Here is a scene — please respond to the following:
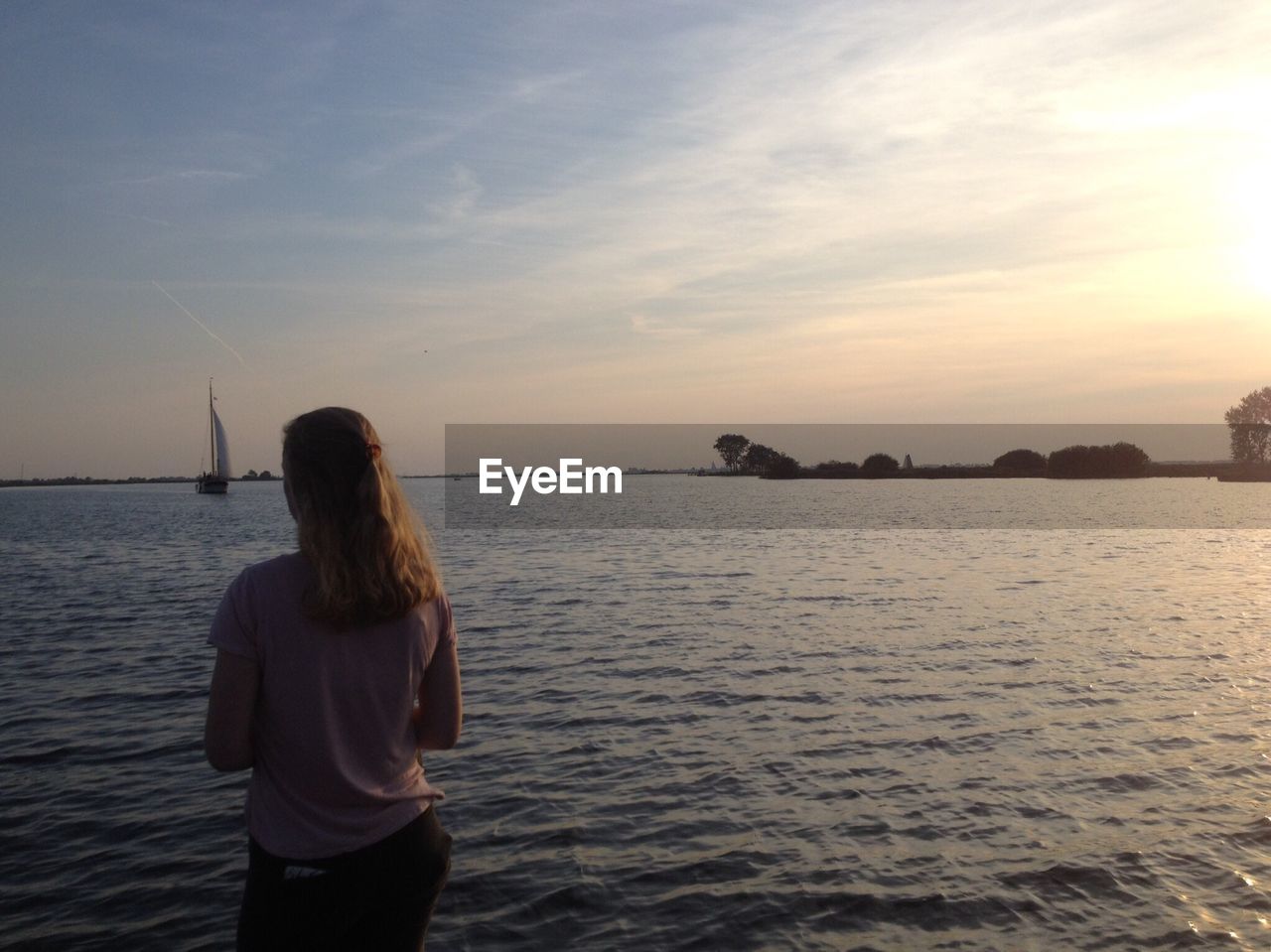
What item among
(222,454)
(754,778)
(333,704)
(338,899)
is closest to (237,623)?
(333,704)

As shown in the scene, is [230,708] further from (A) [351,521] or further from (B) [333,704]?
(A) [351,521]

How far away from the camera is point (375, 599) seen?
3355 millimetres

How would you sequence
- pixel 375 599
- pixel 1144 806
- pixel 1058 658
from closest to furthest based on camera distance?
pixel 375 599, pixel 1144 806, pixel 1058 658

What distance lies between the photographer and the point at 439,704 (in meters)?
3.79

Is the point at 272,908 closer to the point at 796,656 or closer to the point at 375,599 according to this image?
the point at 375,599

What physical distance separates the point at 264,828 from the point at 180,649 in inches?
803

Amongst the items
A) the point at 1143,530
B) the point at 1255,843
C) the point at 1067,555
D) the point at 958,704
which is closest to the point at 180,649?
the point at 958,704

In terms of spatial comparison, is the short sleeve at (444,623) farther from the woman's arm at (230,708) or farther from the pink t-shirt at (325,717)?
the woman's arm at (230,708)

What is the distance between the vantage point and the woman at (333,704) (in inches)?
131

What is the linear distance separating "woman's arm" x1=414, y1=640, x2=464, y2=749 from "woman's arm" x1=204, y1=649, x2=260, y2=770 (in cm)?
64

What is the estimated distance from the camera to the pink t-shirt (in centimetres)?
331

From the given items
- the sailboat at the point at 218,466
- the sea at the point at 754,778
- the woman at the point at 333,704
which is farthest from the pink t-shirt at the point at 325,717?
the sailboat at the point at 218,466

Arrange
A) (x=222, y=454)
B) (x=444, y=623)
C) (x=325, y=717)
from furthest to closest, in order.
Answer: (x=222, y=454) < (x=444, y=623) < (x=325, y=717)

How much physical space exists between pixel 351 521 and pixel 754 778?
31.1 ft
